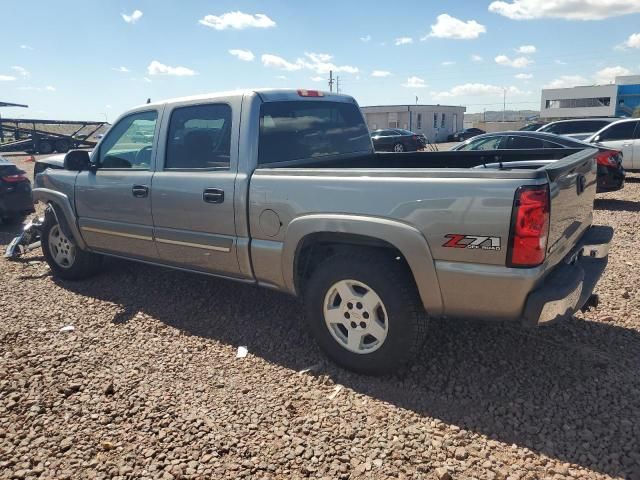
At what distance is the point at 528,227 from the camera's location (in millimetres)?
2514

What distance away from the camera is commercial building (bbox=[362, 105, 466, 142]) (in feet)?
153

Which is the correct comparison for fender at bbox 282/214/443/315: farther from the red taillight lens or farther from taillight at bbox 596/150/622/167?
taillight at bbox 596/150/622/167

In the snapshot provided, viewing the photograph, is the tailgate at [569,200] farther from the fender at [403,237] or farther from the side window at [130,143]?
the side window at [130,143]

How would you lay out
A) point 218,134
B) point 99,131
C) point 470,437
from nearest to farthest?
point 470,437
point 218,134
point 99,131

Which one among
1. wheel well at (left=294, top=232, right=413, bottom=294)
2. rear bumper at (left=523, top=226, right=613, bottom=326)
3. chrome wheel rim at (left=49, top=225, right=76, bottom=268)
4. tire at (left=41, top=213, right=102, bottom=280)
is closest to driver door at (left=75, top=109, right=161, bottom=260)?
tire at (left=41, top=213, right=102, bottom=280)

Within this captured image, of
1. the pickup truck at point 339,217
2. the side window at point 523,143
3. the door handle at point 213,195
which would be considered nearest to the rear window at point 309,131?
the pickup truck at point 339,217

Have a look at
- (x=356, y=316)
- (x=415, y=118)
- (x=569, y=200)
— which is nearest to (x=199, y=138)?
(x=356, y=316)

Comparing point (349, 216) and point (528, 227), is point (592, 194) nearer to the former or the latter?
point (528, 227)

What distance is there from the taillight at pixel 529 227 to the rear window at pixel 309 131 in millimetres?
1896

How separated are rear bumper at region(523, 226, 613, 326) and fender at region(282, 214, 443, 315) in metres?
0.51

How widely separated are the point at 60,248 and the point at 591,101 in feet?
274

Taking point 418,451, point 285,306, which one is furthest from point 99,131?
point 418,451

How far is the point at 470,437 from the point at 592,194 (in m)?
2.06

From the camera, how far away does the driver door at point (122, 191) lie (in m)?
4.31
